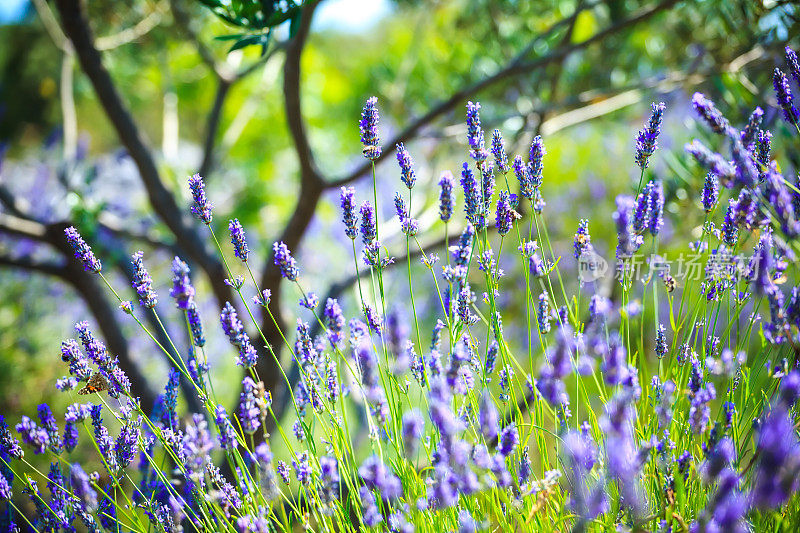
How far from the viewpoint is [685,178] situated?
1888 millimetres

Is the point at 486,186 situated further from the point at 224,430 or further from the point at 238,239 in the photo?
the point at 224,430

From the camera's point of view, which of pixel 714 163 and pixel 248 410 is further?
pixel 248 410

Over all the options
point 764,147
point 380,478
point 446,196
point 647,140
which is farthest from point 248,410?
point 764,147

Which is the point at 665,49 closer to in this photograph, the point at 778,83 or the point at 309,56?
the point at 778,83

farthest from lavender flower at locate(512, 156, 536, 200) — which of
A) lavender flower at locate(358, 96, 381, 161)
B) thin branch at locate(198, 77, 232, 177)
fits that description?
thin branch at locate(198, 77, 232, 177)

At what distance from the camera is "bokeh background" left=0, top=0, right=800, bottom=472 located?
2051 mm

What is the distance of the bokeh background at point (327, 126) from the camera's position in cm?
205

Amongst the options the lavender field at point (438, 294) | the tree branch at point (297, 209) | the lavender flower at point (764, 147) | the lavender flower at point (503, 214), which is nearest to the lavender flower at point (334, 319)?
the lavender field at point (438, 294)

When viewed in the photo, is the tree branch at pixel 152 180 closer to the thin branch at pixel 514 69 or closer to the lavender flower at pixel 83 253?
the thin branch at pixel 514 69

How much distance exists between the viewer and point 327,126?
18.8 feet

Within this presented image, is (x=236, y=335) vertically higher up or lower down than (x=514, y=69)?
lower down

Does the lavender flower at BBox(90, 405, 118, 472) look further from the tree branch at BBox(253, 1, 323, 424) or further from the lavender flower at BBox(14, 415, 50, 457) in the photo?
the tree branch at BBox(253, 1, 323, 424)

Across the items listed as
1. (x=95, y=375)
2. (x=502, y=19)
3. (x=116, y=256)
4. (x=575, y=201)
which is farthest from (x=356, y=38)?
(x=95, y=375)

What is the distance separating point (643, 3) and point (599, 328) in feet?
6.95
